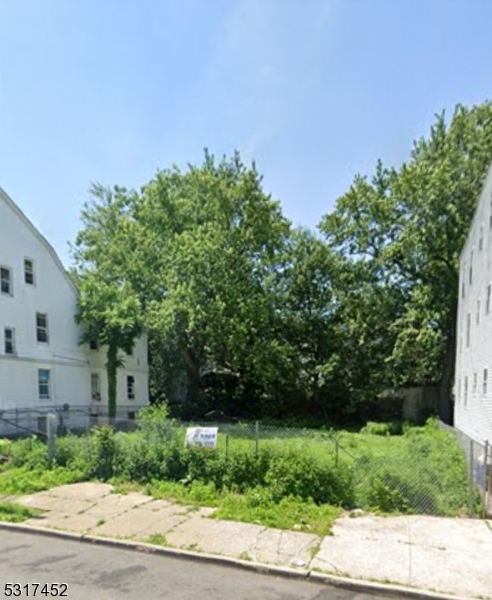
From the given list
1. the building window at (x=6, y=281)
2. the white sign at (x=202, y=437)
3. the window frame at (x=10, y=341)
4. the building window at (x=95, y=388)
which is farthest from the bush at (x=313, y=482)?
the building window at (x=95, y=388)

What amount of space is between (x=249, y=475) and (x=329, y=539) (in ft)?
8.46

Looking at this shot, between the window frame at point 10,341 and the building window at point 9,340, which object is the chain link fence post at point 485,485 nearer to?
the window frame at point 10,341

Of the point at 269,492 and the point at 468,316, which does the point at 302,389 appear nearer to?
the point at 468,316

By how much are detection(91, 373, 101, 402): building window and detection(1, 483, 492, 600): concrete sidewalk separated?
17353 mm

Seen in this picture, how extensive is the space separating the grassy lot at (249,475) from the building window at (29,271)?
1222 cm

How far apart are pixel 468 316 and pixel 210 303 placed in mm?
13240

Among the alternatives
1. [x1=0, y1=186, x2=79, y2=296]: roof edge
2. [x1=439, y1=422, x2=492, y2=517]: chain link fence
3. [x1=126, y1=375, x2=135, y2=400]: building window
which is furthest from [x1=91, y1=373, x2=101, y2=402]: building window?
[x1=439, y1=422, x2=492, y2=517]: chain link fence

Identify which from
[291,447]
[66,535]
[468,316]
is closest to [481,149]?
[468,316]

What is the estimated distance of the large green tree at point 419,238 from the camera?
78.2 feet

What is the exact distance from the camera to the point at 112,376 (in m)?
A: 23.6

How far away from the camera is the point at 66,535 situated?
6.59m

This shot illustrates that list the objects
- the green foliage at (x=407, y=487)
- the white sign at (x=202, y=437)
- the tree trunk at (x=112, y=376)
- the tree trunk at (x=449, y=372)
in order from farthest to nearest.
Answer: the tree trunk at (x=449, y=372), the tree trunk at (x=112, y=376), the white sign at (x=202, y=437), the green foliage at (x=407, y=487)

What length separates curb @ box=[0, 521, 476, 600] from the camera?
484 centimetres

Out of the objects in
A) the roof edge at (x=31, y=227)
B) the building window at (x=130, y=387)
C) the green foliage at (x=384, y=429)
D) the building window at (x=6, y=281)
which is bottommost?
the green foliage at (x=384, y=429)
